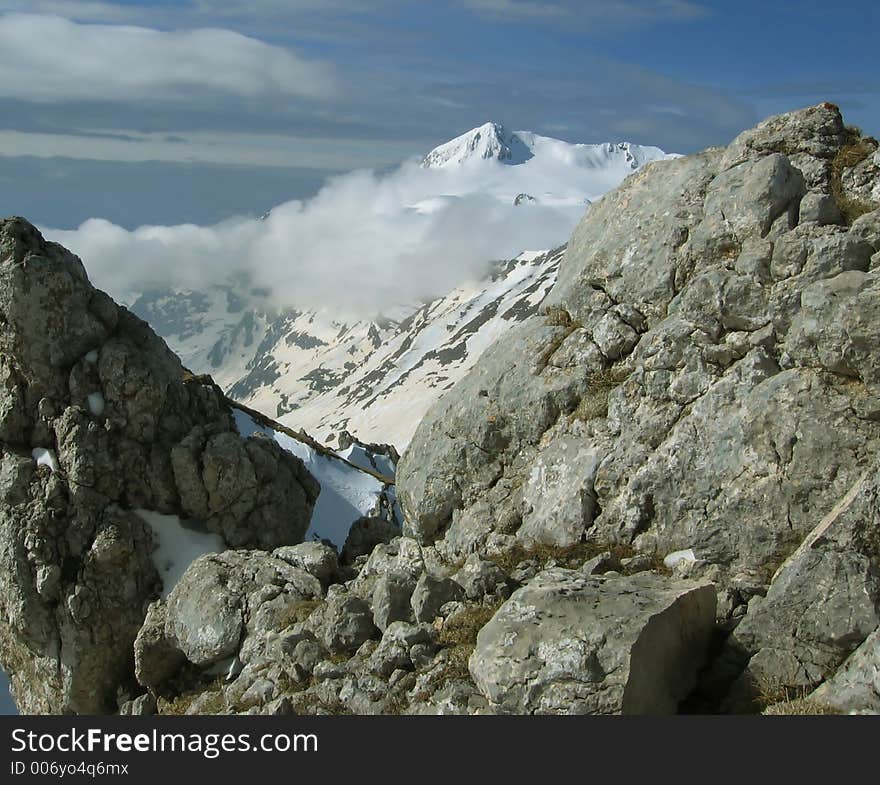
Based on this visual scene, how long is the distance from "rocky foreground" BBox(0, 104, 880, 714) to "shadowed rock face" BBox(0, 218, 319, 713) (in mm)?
195

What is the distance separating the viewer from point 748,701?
16.4 m

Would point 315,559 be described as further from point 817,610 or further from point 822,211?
point 822,211

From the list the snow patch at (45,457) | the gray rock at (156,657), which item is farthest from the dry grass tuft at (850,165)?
the snow patch at (45,457)

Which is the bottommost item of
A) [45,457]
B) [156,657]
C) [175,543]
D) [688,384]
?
[156,657]

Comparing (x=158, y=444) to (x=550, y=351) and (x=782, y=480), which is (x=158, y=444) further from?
(x=782, y=480)

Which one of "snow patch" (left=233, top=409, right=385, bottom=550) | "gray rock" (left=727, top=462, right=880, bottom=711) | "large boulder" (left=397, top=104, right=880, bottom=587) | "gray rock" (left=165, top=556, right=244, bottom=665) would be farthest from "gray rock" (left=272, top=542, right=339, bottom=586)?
"snow patch" (left=233, top=409, right=385, bottom=550)

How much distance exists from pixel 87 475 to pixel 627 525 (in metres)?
20.5

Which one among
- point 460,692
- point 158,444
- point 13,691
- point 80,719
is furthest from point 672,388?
point 13,691

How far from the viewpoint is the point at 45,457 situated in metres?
32.8

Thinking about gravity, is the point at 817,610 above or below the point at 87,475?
above

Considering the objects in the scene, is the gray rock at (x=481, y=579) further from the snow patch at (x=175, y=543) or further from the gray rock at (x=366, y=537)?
the gray rock at (x=366, y=537)

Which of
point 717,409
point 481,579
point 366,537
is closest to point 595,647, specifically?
point 481,579

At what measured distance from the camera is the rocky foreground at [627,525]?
1659cm

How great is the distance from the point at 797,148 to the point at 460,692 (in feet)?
49.9
